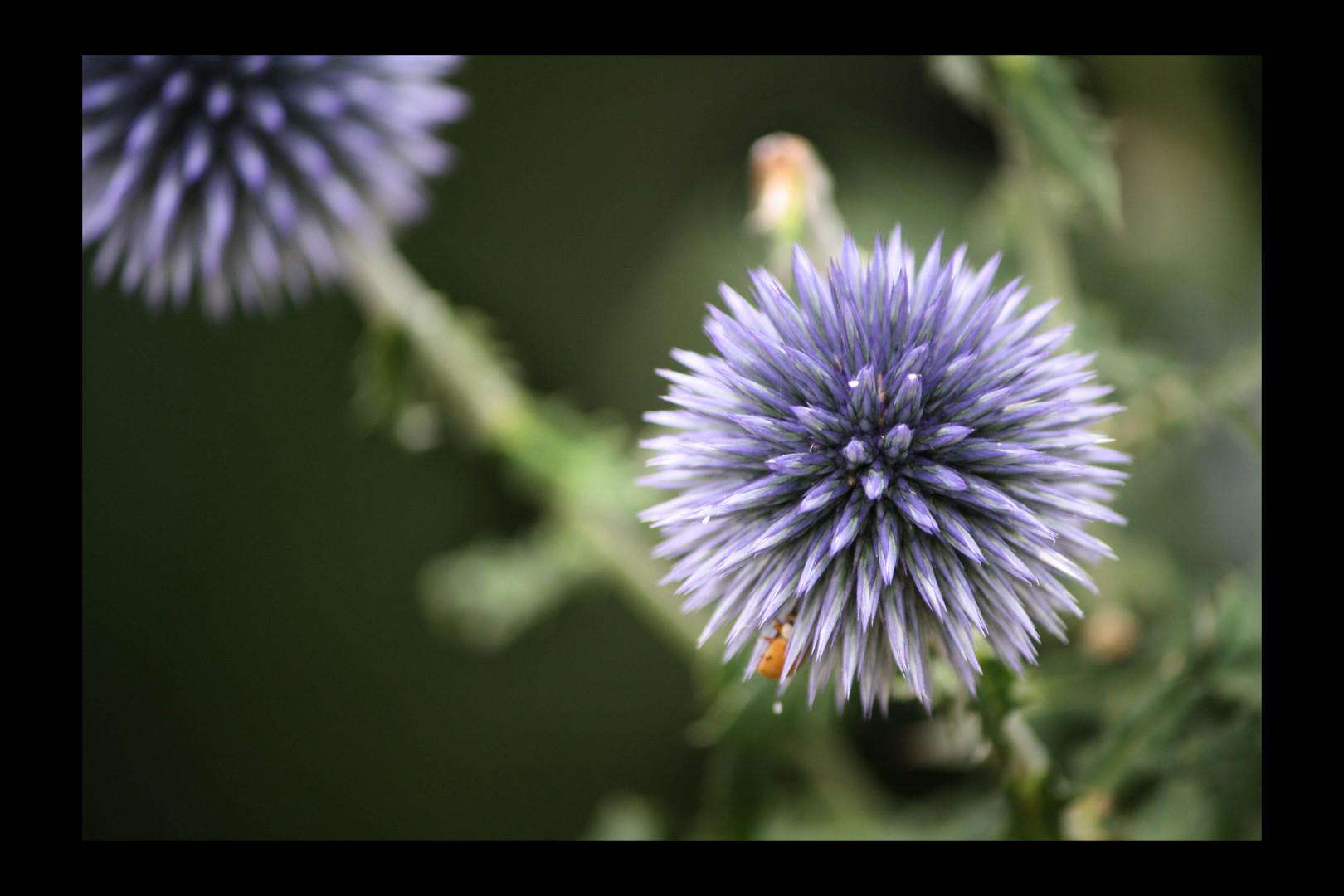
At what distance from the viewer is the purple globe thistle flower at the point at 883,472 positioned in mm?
660

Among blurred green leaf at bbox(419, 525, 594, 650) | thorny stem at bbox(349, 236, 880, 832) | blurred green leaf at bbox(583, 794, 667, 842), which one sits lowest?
blurred green leaf at bbox(583, 794, 667, 842)

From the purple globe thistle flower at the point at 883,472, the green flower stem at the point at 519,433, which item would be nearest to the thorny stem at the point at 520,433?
the green flower stem at the point at 519,433

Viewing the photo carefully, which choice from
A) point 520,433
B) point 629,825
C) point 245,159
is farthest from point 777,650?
point 245,159

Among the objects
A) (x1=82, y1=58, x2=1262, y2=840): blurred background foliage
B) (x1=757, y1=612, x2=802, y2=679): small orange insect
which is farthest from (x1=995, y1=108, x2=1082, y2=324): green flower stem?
(x1=757, y1=612, x2=802, y2=679): small orange insect

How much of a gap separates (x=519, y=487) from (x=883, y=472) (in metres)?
0.73

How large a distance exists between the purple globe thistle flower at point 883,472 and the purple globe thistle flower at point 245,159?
60cm

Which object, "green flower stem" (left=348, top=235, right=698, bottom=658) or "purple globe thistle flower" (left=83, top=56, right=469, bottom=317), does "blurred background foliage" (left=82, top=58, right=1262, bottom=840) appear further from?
"purple globe thistle flower" (left=83, top=56, right=469, bottom=317)

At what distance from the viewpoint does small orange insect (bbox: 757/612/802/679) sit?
27.3 inches

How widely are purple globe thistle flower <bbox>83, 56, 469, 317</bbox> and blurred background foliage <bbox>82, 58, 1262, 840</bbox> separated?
1.32ft

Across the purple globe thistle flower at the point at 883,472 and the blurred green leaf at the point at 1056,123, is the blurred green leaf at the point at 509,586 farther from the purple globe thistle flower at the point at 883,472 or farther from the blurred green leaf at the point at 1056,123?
the blurred green leaf at the point at 1056,123

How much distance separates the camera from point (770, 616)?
663mm

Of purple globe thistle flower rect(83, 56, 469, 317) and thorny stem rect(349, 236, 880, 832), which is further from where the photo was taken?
thorny stem rect(349, 236, 880, 832)

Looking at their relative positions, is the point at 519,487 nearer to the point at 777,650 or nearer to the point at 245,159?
the point at 245,159

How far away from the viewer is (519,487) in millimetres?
1273
